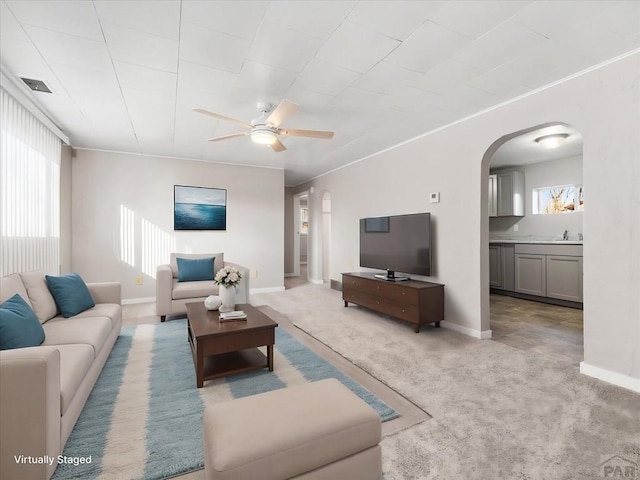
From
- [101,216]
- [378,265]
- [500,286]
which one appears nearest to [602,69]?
[378,265]

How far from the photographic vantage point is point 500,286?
19.4 feet

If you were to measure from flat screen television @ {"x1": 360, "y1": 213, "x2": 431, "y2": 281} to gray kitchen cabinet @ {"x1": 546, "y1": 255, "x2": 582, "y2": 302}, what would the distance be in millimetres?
2634

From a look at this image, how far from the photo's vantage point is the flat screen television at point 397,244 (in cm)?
398

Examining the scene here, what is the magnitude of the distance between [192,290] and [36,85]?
2.66 m

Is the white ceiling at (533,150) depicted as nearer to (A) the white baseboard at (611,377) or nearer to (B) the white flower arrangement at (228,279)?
(A) the white baseboard at (611,377)

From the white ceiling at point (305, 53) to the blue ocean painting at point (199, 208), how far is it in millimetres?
2057

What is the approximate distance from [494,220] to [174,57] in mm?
6278

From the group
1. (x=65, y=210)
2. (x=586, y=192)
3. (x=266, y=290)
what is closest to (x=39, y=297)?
(x=65, y=210)

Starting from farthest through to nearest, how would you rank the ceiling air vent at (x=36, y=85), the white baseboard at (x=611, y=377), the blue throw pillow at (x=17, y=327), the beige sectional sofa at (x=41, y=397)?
the ceiling air vent at (x=36, y=85), the white baseboard at (x=611, y=377), the blue throw pillow at (x=17, y=327), the beige sectional sofa at (x=41, y=397)

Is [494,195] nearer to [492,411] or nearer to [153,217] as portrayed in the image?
[492,411]

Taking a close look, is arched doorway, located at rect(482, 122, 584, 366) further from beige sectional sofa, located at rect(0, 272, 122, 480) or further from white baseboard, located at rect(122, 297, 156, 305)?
white baseboard, located at rect(122, 297, 156, 305)

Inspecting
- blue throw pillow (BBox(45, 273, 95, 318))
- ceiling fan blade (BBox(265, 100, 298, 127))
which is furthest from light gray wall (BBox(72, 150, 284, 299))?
ceiling fan blade (BBox(265, 100, 298, 127))

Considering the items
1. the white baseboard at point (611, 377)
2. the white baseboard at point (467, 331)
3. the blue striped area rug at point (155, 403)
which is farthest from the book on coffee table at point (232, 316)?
the white baseboard at point (611, 377)

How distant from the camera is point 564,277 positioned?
493 centimetres
